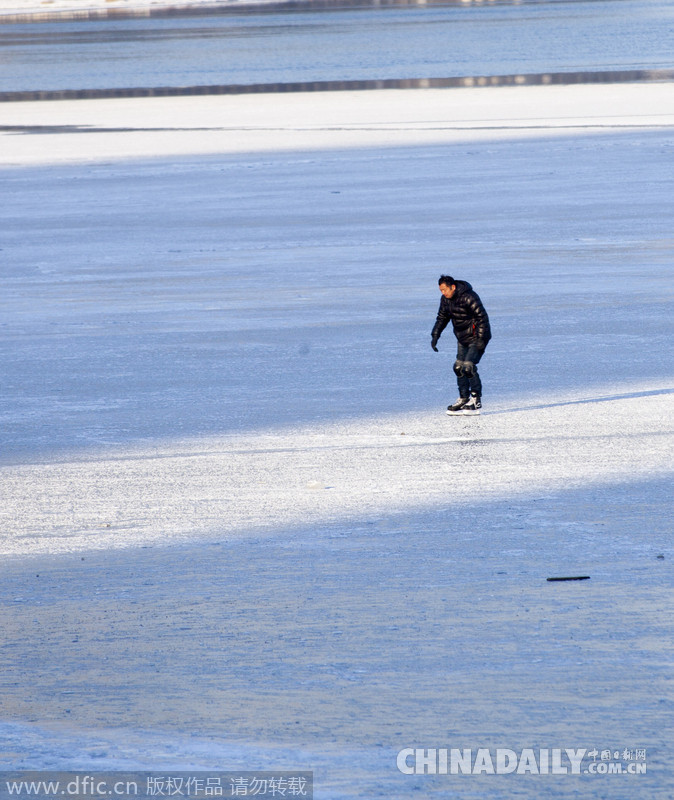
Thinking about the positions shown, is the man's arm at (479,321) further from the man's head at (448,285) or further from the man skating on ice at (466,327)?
the man's head at (448,285)

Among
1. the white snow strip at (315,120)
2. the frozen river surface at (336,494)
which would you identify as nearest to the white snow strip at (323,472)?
the frozen river surface at (336,494)

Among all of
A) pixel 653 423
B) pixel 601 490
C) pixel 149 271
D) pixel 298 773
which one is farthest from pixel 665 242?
pixel 298 773

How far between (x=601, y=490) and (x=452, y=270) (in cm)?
650

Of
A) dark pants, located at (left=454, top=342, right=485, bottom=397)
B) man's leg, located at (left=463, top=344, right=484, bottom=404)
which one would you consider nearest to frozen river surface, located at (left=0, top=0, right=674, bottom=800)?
dark pants, located at (left=454, top=342, right=485, bottom=397)

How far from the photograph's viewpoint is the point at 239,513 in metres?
6.67

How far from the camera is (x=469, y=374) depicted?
8219 mm

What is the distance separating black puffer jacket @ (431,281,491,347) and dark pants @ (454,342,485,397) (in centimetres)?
4

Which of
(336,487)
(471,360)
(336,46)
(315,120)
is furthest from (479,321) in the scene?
(336,46)

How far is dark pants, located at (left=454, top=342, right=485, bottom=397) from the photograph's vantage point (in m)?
8.20

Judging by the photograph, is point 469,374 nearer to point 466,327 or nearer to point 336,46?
point 466,327

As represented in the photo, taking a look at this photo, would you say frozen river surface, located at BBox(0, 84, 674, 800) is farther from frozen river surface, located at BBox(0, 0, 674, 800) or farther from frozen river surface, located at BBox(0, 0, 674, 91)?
frozen river surface, located at BBox(0, 0, 674, 91)

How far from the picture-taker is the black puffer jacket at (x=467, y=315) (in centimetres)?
815

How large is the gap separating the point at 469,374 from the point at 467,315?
366 mm

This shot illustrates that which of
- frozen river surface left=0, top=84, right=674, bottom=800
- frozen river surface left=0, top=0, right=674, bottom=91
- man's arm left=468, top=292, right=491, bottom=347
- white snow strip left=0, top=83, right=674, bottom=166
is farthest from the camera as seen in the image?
frozen river surface left=0, top=0, right=674, bottom=91
